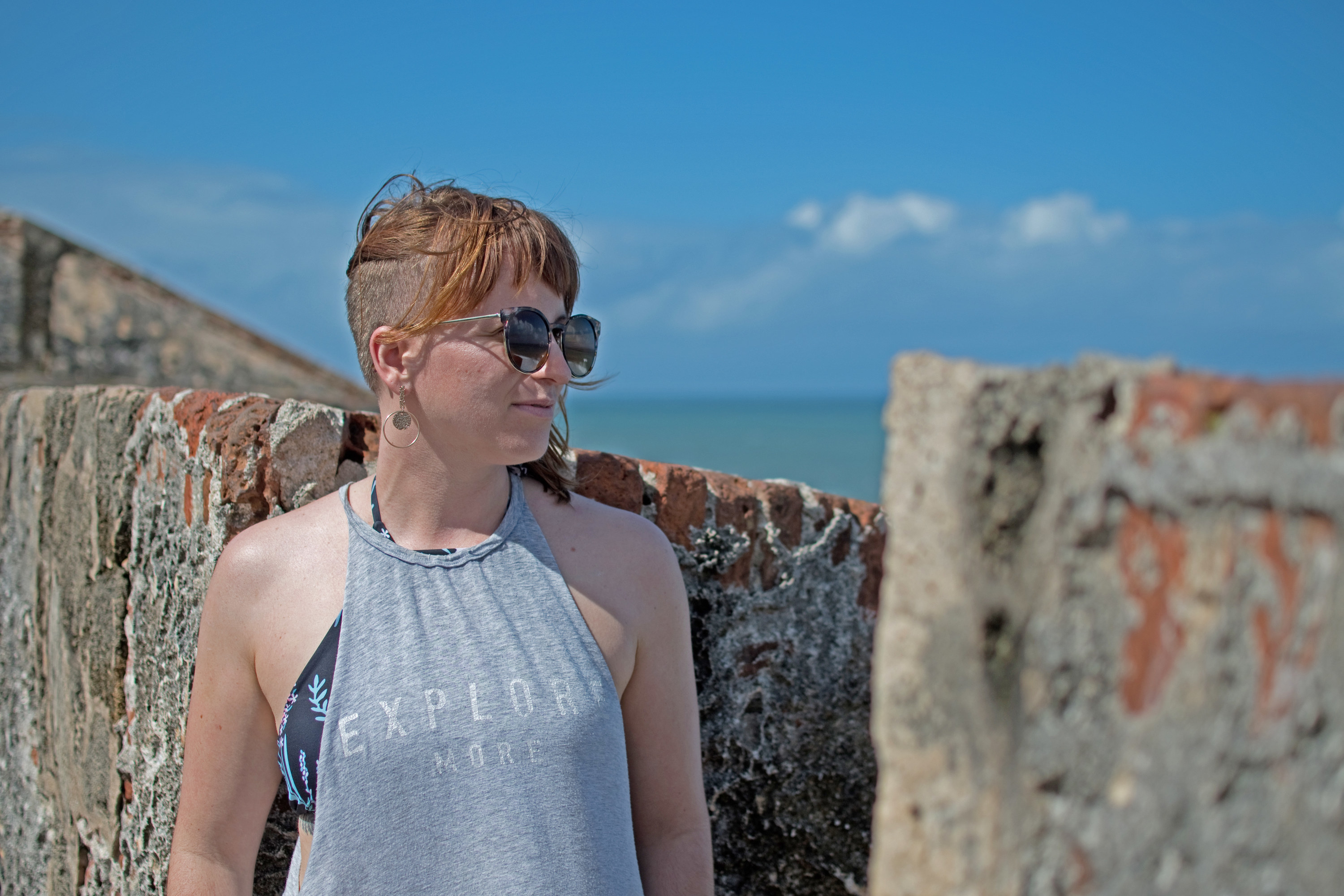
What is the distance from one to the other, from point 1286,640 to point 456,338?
142cm

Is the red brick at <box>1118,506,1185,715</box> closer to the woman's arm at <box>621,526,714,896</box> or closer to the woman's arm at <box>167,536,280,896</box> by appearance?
the woman's arm at <box>621,526,714,896</box>

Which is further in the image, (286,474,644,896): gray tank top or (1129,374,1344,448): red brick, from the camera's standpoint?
(286,474,644,896): gray tank top

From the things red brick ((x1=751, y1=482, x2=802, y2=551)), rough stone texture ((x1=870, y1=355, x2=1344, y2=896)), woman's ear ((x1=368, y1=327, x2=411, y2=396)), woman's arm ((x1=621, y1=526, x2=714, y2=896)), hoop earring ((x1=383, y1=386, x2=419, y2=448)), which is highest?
woman's ear ((x1=368, y1=327, x2=411, y2=396))

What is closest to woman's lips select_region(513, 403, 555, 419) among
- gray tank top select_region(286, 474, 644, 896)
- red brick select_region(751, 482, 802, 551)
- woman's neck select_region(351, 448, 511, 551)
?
woman's neck select_region(351, 448, 511, 551)

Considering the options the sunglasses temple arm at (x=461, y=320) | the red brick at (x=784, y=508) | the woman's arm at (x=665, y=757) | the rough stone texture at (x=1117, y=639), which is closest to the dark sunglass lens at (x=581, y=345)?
the sunglasses temple arm at (x=461, y=320)

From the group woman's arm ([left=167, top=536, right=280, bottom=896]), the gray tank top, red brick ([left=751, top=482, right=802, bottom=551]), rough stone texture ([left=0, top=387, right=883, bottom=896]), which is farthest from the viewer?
red brick ([left=751, top=482, right=802, bottom=551])

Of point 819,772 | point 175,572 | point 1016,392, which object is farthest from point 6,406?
point 1016,392

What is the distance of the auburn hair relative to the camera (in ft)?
5.74

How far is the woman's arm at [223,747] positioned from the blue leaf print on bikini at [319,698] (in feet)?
0.51

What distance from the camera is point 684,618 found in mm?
1905

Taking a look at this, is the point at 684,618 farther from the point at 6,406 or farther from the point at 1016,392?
the point at 6,406

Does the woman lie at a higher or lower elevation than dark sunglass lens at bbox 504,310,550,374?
lower

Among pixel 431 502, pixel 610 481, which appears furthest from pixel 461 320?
pixel 610 481

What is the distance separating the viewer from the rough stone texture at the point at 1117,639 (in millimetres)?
612
